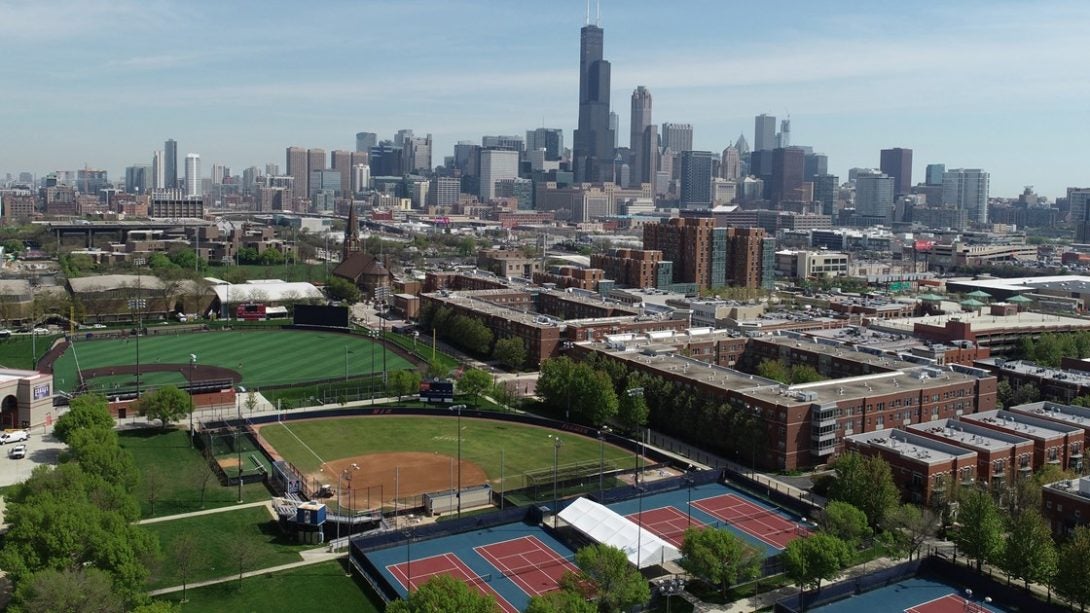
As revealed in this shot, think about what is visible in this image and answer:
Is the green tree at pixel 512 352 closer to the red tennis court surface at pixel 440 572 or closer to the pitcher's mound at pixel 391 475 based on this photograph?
the pitcher's mound at pixel 391 475

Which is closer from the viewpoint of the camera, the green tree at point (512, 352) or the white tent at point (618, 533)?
the white tent at point (618, 533)

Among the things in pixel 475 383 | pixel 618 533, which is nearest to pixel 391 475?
pixel 618 533

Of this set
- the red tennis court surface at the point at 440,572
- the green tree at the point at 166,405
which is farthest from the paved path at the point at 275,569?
the green tree at the point at 166,405

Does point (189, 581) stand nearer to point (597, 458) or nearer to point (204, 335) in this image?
point (597, 458)

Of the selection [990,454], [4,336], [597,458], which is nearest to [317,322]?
[4,336]

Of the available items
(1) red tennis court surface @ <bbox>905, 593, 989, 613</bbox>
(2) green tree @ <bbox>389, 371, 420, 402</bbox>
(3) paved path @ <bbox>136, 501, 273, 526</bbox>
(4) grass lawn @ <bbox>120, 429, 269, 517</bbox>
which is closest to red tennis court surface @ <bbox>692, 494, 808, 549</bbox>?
(1) red tennis court surface @ <bbox>905, 593, 989, 613</bbox>
